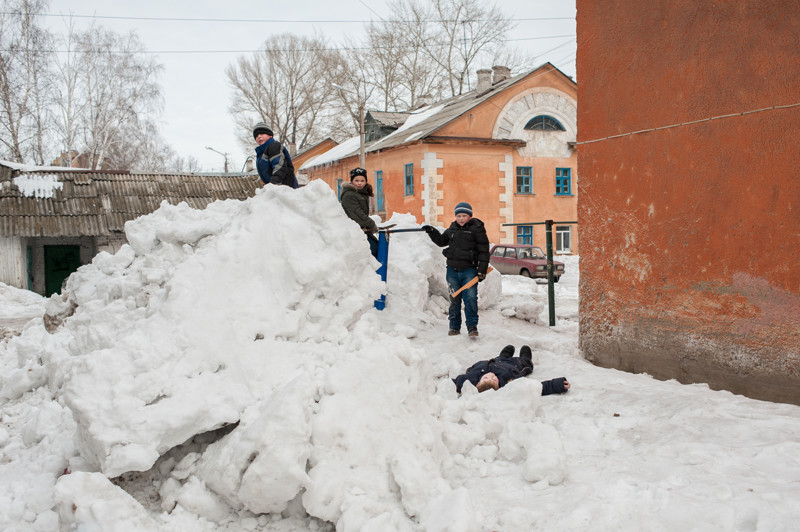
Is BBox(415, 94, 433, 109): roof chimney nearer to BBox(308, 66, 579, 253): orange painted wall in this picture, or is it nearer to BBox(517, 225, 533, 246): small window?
BBox(308, 66, 579, 253): orange painted wall

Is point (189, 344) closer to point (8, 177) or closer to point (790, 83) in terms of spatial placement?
point (790, 83)

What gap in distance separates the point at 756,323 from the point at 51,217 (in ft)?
48.5

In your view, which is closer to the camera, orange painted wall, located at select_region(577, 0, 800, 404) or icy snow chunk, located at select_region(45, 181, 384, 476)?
icy snow chunk, located at select_region(45, 181, 384, 476)

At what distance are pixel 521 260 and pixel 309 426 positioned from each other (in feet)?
52.7

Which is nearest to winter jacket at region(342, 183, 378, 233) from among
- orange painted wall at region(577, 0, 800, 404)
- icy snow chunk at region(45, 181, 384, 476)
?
icy snow chunk at region(45, 181, 384, 476)

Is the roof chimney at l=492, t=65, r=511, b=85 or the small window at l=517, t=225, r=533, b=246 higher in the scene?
the roof chimney at l=492, t=65, r=511, b=85

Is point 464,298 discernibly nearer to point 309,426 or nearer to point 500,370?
point 500,370

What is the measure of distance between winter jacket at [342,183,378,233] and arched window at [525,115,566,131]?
1737 centimetres

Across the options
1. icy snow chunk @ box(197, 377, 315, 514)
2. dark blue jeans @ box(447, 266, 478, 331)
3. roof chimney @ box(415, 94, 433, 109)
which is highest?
roof chimney @ box(415, 94, 433, 109)

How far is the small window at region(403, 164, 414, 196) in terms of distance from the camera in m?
22.6

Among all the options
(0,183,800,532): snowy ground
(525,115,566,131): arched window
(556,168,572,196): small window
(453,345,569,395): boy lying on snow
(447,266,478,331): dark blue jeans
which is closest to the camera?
(0,183,800,532): snowy ground

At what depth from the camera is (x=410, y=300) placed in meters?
7.33

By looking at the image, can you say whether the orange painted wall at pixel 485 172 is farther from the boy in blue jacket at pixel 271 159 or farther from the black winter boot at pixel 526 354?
the black winter boot at pixel 526 354

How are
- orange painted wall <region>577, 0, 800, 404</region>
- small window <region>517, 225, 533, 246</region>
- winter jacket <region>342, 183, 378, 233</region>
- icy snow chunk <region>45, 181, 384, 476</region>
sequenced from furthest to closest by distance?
small window <region>517, 225, 533, 246</region>
winter jacket <region>342, 183, 378, 233</region>
orange painted wall <region>577, 0, 800, 404</region>
icy snow chunk <region>45, 181, 384, 476</region>
